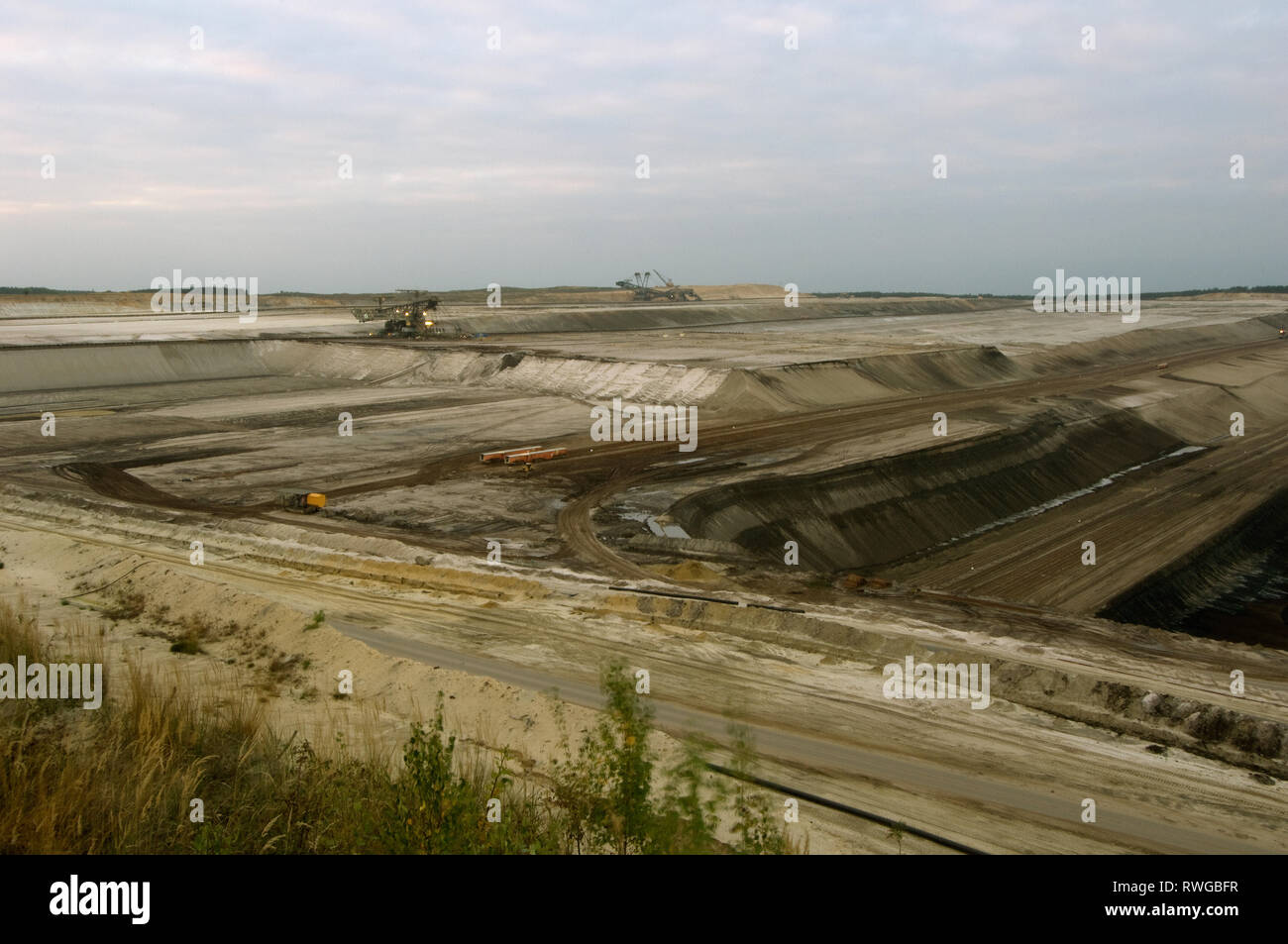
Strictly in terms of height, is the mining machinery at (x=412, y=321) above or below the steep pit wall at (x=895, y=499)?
above

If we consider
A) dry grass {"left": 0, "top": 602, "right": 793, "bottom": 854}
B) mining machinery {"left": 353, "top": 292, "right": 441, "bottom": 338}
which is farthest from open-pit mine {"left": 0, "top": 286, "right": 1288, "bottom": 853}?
mining machinery {"left": 353, "top": 292, "right": 441, "bottom": 338}

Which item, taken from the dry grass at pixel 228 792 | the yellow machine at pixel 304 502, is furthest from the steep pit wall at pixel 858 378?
the dry grass at pixel 228 792

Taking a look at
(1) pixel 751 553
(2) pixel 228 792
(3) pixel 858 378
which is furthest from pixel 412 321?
(2) pixel 228 792

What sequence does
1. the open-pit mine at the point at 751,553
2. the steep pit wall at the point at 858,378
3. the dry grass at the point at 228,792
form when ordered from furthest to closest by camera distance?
the steep pit wall at the point at 858,378, the open-pit mine at the point at 751,553, the dry grass at the point at 228,792

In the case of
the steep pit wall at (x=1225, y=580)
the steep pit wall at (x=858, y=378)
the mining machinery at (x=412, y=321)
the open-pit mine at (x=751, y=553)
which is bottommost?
the steep pit wall at (x=1225, y=580)

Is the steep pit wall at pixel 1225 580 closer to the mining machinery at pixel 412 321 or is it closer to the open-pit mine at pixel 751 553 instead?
the open-pit mine at pixel 751 553

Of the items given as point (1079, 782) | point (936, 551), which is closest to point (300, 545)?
point (1079, 782)
